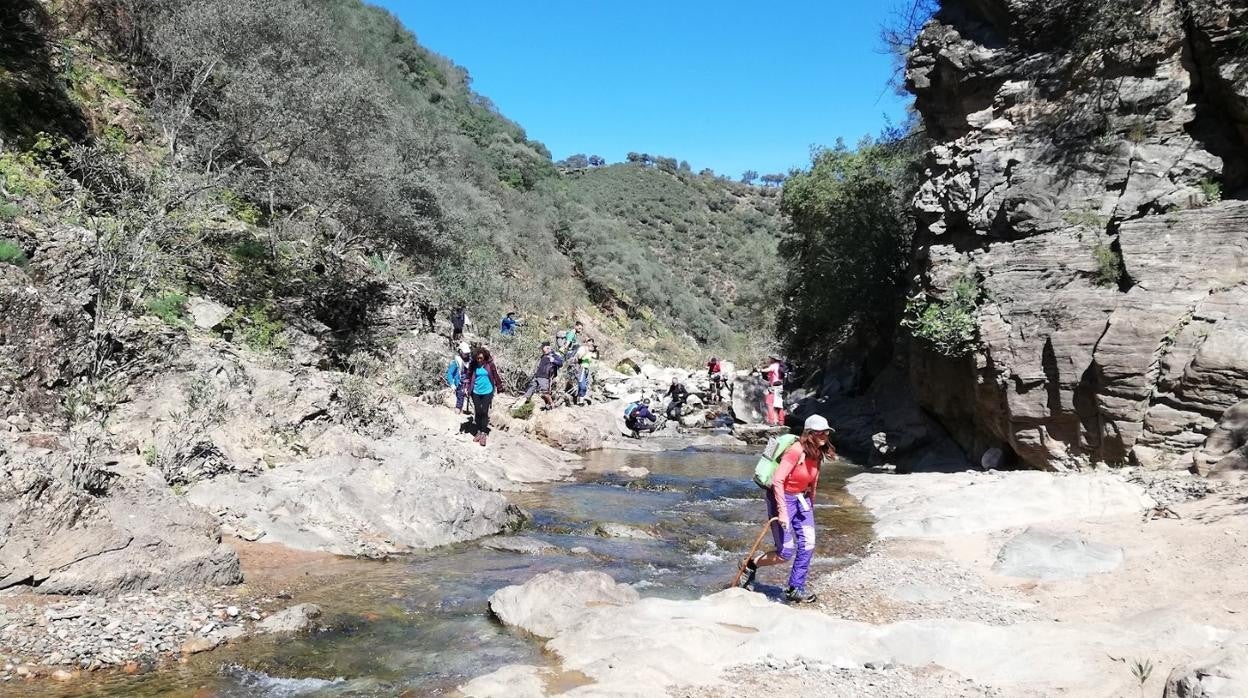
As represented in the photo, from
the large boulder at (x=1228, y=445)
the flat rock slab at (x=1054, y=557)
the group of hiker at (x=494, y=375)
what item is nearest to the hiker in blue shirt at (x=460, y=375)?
the group of hiker at (x=494, y=375)

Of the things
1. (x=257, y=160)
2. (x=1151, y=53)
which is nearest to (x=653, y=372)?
(x=257, y=160)

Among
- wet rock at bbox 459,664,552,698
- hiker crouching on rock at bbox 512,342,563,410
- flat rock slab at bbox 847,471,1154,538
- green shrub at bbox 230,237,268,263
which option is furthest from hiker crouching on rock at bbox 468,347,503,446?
wet rock at bbox 459,664,552,698

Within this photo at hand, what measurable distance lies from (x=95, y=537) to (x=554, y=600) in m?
3.54

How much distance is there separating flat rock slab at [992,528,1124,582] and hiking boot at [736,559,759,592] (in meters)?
2.29

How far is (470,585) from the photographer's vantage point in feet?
24.0

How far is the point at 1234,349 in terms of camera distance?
933cm

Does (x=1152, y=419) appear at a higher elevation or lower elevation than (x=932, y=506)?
higher

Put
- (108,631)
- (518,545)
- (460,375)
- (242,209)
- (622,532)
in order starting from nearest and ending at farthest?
1. (108,631)
2. (518,545)
3. (622,532)
4. (460,375)
5. (242,209)

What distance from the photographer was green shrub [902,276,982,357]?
12.6m

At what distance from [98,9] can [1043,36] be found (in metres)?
20.8

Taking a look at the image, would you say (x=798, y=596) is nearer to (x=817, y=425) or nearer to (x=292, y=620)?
(x=817, y=425)

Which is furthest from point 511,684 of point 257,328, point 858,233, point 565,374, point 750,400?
point 750,400

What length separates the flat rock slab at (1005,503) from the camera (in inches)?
344

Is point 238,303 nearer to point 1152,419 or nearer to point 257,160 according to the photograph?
point 257,160
